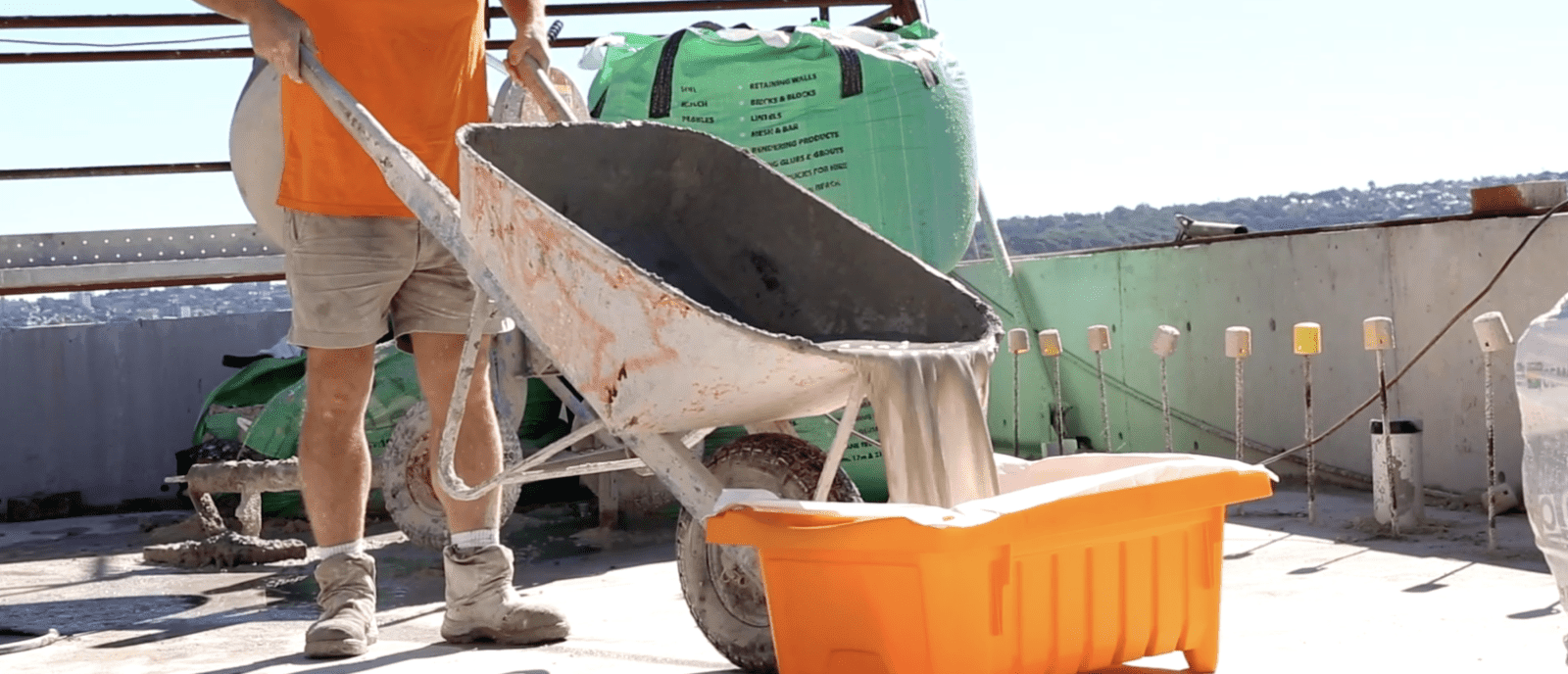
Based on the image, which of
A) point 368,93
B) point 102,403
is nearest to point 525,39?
point 368,93

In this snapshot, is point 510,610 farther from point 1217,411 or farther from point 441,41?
point 1217,411

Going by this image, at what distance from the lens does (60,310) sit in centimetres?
533

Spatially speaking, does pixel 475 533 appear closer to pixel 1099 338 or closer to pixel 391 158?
pixel 391 158

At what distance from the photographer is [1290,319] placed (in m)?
4.27

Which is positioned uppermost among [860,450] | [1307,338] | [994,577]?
[1307,338]

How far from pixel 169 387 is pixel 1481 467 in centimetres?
388

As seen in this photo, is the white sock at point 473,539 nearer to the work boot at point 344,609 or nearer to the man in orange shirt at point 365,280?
the man in orange shirt at point 365,280

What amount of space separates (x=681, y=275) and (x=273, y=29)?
0.70 m

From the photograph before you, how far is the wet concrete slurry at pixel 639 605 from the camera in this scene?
225 centimetres

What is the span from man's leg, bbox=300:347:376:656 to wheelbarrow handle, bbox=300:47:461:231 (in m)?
0.34

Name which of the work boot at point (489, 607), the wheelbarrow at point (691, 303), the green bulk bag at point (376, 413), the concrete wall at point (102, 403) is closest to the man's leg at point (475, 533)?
the work boot at point (489, 607)

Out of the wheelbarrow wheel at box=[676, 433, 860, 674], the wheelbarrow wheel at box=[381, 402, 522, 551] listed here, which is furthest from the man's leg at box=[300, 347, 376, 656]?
the wheelbarrow wheel at box=[381, 402, 522, 551]

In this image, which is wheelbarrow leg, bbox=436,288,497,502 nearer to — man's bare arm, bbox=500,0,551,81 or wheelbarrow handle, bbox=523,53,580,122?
wheelbarrow handle, bbox=523,53,580,122

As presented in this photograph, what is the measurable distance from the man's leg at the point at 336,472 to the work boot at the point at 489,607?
0.43 ft
